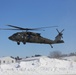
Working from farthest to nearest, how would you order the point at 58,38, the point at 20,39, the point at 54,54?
the point at 54,54
the point at 58,38
the point at 20,39

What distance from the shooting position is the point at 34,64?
81688 mm

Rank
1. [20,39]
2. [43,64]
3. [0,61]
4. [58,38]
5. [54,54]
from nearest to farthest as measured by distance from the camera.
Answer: [20,39] < [58,38] < [43,64] < [0,61] < [54,54]

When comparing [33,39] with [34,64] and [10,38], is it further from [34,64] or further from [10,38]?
[34,64]

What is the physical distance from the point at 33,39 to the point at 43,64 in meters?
50.4

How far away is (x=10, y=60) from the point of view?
12431 cm

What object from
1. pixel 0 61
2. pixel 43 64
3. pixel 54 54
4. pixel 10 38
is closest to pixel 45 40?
pixel 10 38

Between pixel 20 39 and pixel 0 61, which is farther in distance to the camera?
pixel 0 61

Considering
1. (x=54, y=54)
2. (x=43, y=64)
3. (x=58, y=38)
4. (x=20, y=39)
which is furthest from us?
(x=54, y=54)

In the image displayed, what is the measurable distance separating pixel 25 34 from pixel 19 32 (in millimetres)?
773

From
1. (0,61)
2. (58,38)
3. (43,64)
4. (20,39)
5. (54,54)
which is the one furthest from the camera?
(54,54)

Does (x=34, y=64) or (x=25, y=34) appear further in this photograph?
(x=34, y=64)

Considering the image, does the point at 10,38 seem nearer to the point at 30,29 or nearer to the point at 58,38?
the point at 30,29

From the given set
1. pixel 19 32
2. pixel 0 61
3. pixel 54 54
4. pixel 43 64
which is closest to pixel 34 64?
pixel 43 64

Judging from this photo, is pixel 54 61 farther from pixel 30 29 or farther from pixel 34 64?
pixel 30 29
